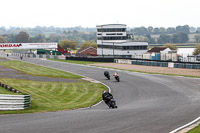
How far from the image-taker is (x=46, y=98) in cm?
2717

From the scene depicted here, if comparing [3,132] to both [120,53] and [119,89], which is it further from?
[120,53]

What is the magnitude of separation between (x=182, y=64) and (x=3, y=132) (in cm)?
5022

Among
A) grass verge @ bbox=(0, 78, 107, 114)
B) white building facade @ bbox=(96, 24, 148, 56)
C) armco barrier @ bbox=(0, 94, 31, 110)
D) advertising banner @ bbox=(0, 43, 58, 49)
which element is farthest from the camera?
white building facade @ bbox=(96, 24, 148, 56)

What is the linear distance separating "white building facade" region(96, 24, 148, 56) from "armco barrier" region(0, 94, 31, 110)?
10402cm

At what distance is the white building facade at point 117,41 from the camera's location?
124188 mm

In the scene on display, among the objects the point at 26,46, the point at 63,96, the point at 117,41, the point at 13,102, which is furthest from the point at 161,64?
the point at 117,41

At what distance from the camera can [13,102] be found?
20.3 m

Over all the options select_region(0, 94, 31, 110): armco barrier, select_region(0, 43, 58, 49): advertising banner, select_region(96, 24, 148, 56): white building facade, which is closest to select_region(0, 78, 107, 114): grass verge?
select_region(0, 94, 31, 110): armco barrier

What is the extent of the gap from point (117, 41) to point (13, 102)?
112239mm

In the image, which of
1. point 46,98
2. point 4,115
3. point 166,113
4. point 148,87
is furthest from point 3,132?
point 148,87

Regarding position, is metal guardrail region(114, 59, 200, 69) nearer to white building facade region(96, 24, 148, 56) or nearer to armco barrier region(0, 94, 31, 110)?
armco barrier region(0, 94, 31, 110)

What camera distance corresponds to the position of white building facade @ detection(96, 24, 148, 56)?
12419 centimetres

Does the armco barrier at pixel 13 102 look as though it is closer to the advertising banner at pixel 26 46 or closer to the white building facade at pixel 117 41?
the advertising banner at pixel 26 46

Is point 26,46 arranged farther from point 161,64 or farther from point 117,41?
point 161,64
